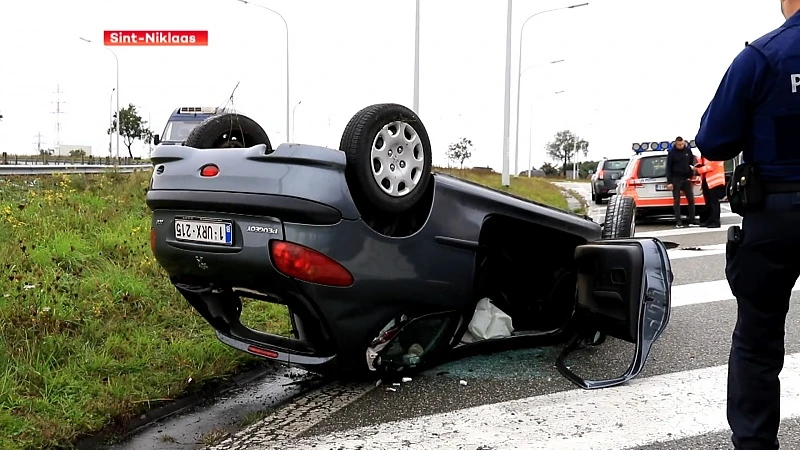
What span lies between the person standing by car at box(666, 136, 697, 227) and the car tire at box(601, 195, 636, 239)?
7.68 metres

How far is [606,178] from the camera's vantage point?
20.6m

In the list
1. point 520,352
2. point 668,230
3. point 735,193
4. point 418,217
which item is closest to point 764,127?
point 735,193

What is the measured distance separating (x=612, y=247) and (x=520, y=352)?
933 millimetres

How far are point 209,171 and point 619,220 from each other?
2571mm

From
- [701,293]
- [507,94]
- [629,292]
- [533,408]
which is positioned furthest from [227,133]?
[507,94]

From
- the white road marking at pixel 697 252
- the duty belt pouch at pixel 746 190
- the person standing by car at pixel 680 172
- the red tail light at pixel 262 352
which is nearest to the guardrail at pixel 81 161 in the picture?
the person standing by car at pixel 680 172

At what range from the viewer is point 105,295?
476 cm

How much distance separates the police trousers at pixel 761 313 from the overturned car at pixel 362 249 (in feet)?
3.34

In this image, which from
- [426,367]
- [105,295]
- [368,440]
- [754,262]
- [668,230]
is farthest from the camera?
[668,230]

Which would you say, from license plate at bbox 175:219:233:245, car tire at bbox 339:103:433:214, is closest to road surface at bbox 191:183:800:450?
license plate at bbox 175:219:233:245

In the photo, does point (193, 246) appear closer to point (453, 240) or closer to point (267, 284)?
point (267, 284)

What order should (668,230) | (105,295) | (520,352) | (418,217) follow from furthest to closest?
(668,230) < (105,295) < (520,352) < (418,217)

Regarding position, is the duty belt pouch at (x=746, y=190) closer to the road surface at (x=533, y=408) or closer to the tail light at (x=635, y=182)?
the road surface at (x=533, y=408)

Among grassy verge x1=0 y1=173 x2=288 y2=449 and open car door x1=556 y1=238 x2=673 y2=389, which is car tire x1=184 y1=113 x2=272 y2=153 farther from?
open car door x1=556 y1=238 x2=673 y2=389
